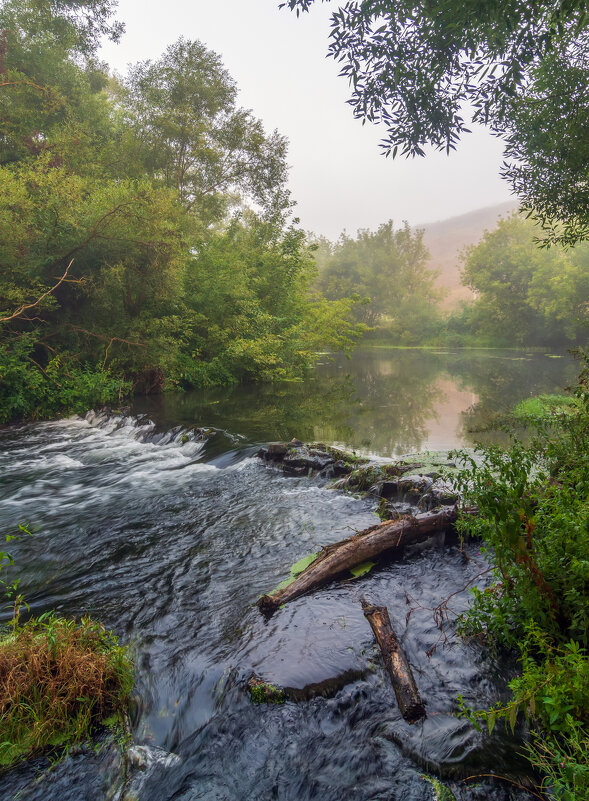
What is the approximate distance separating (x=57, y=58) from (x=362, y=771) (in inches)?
1074

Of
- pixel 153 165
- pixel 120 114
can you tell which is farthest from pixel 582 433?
pixel 120 114

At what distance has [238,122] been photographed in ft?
91.1

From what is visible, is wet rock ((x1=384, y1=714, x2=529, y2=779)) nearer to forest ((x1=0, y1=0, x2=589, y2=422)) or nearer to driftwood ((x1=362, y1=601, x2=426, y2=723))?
driftwood ((x1=362, y1=601, x2=426, y2=723))

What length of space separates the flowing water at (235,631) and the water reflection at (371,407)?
11.1ft

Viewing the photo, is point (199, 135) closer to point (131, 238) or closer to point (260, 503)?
point (131, 238)

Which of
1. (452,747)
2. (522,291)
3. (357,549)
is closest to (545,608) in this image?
(452,747)

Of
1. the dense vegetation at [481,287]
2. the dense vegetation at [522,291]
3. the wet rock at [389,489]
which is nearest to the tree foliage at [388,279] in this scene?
the dense vegetation at [481,287]

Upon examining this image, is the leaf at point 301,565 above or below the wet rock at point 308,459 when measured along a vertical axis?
below

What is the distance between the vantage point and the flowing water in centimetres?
267

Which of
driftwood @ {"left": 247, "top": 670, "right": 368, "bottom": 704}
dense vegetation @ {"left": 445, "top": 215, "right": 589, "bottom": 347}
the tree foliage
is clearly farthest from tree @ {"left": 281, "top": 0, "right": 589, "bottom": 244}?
the tree foliage

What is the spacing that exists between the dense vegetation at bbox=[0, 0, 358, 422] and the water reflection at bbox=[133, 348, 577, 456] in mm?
2166

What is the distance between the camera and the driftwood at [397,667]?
3.01 meters

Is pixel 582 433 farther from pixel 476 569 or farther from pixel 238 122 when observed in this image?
pixel 238 122

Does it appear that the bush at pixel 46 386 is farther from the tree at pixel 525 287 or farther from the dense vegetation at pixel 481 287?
the tree at pixel 525 287
